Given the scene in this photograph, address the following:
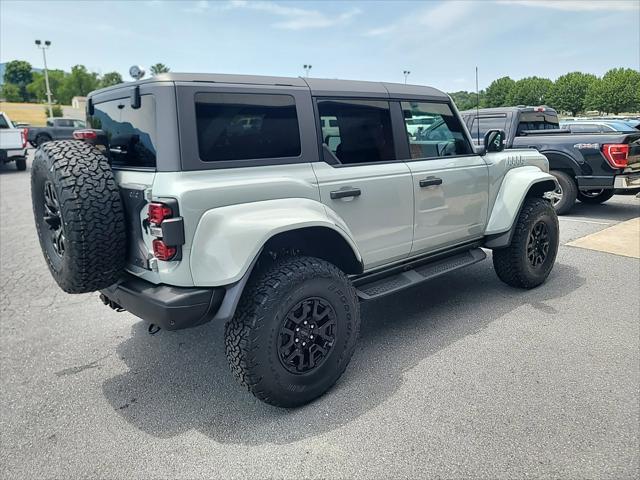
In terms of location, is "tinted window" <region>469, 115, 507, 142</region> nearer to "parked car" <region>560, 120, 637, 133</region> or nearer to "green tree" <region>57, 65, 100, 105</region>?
"parked car" <region>560, 120, 637, 133</region>

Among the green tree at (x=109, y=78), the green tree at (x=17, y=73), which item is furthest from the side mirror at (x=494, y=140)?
the green tree at (x=17, y=73)

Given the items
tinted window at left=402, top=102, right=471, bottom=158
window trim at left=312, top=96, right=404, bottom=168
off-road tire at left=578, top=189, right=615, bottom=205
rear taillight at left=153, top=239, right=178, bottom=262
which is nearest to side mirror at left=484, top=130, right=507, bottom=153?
tinted window at left=402, top=102, right=471, bottom=158

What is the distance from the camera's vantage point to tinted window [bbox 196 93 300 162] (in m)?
2.51

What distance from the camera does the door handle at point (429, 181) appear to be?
Result: 3.51 metres

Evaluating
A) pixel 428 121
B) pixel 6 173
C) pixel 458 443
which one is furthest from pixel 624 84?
pixel 6 173

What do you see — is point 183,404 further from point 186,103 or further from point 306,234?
point 186,103

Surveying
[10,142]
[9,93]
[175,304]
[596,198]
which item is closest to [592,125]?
[596,198]

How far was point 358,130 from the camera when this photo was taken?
3283 millimetres

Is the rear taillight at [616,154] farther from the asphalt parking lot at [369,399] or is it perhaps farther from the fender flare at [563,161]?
the asphalt parking lot at [369,399]

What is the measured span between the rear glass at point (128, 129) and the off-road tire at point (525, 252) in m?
3.28

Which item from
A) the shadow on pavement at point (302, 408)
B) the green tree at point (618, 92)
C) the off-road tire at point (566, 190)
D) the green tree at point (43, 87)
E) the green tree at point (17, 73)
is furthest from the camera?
the green tree at point (17, 73)

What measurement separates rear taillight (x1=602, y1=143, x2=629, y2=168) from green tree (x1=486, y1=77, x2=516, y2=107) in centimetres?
179

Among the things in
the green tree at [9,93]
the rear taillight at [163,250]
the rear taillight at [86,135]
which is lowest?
the rear taillight at [163,250]

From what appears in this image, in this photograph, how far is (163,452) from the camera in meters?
2.39
